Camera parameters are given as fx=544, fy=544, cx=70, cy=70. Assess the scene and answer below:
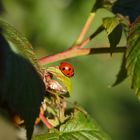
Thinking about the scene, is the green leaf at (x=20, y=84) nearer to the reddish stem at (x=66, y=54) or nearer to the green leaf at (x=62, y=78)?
the green leaf at (x=62, y=78)

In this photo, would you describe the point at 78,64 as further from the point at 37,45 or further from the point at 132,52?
the point at 132,52

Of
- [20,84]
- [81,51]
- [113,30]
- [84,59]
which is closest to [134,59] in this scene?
[113,30]

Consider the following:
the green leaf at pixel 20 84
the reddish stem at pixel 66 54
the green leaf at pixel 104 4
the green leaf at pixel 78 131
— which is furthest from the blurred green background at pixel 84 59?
the green leaf at pixel 20 84

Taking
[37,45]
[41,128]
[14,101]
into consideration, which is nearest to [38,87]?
[14,101]

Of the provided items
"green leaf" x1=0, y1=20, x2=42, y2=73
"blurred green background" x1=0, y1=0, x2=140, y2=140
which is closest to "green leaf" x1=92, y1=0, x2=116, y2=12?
"green leaf" x1=0, y1=20, x2=42, y2=73

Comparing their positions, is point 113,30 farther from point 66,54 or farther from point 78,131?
point 78,131
